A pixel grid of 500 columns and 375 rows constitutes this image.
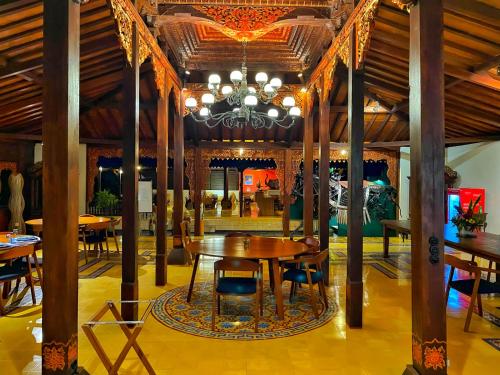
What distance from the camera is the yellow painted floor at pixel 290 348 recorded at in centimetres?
281

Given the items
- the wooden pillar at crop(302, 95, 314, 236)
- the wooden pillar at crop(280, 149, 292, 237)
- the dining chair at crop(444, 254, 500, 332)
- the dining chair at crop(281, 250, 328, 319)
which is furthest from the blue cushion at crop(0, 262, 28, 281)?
the wooden pillar at crop(280, 149, 292, 237)

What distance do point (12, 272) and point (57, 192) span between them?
8.67 feet

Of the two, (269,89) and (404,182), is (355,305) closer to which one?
(269,89)

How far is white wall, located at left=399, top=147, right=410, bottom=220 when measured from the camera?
1002cm

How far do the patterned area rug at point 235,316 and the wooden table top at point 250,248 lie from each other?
2.38 ft

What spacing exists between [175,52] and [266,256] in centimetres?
408

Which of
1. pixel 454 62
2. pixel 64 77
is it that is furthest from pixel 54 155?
pixel 454 62

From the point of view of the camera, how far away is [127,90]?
3734 millimetres

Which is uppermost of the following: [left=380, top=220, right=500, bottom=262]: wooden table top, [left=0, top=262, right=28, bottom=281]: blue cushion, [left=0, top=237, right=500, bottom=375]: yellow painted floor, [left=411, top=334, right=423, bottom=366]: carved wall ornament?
[left=380, top=220, right=500, bottom=262]: wooden table top

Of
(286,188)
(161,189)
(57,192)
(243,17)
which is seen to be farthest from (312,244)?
(286,188)

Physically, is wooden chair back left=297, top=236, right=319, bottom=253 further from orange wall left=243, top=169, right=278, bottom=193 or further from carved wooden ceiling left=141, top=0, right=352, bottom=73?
orange wall left=243, top=169, right=278, bottom=193

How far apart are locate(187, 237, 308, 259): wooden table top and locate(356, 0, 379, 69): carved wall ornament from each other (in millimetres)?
2275

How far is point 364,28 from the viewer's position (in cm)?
352

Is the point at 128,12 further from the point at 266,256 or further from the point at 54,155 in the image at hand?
the point at 266,256
